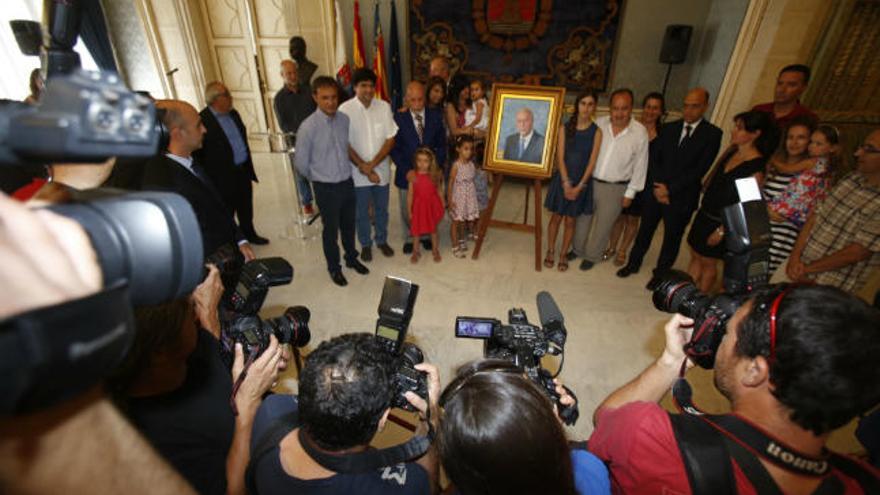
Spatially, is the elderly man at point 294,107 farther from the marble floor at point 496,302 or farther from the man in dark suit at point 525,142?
the man in dark suit at point 525,142

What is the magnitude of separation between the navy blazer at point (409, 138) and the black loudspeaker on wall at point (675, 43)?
3467mm

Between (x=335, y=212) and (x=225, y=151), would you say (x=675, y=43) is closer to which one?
(x=335, y=212)

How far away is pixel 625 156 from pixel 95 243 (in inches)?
141

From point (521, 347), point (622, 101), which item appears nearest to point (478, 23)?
point (622, 101)

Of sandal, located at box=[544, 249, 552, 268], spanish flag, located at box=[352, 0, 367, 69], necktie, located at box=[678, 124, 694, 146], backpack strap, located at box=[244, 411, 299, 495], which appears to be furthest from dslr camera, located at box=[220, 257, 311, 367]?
spanish flag, located at box=[352, 0, 367, 69]

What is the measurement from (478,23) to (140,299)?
21.7 ft

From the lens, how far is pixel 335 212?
11.0 feet

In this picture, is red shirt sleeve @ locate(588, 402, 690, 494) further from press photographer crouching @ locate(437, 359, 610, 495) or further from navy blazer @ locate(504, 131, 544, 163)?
navy blazer @ locate(504, 131, 544, 163)

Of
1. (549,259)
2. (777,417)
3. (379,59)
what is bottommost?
(549,259)

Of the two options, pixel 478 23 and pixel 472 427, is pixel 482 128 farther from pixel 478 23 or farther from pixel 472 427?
pixel 472 427

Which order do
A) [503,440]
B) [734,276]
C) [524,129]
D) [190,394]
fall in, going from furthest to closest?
[524,129], [734,276], [190,394], [503,440]

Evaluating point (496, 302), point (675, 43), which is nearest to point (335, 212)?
point (496, 302)

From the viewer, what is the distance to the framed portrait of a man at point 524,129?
336cm

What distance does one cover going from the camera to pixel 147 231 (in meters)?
0.55
